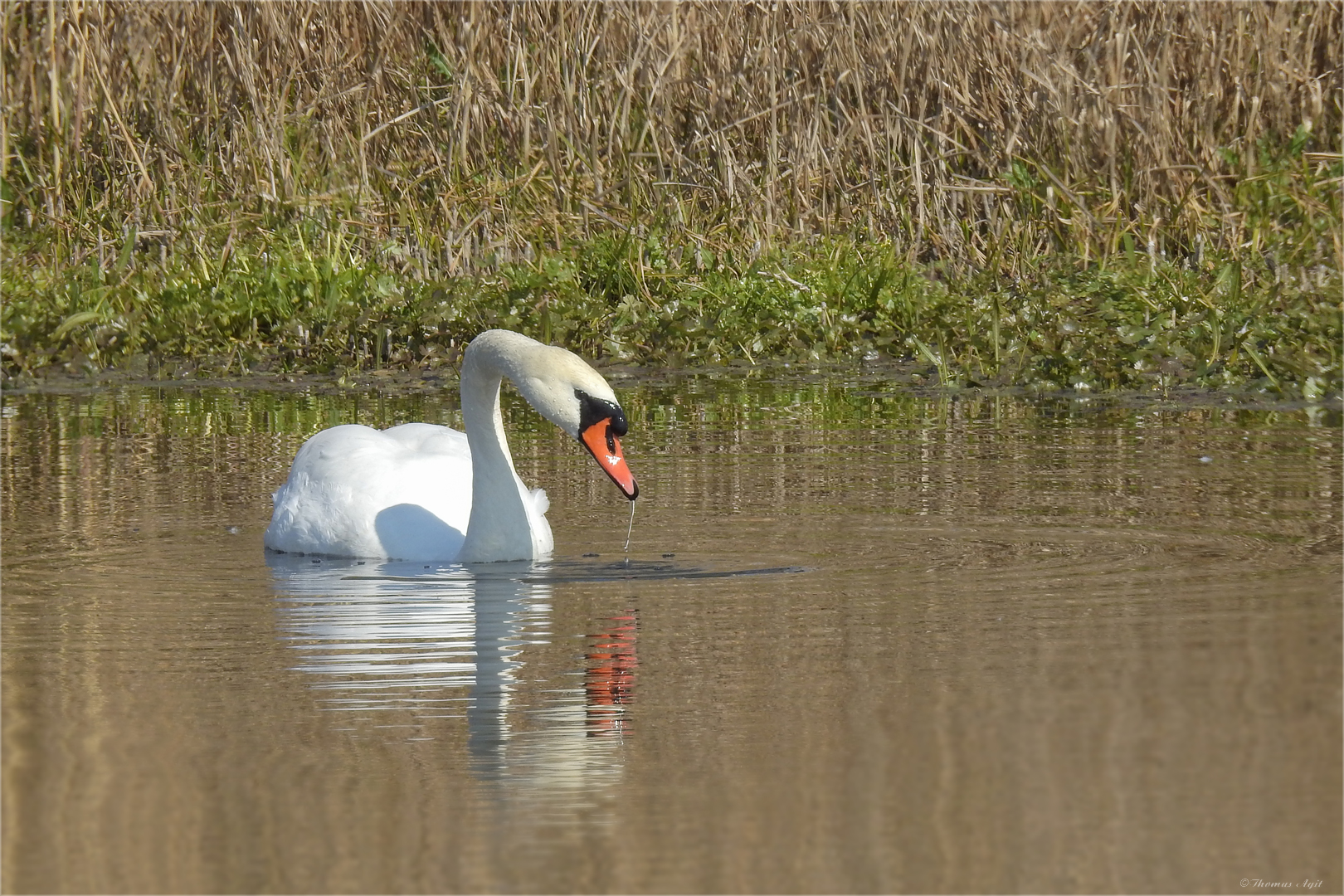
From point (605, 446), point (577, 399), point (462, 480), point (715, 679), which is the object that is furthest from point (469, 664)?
point (462, 480)

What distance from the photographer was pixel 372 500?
22.3ft

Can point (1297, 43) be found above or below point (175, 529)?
above

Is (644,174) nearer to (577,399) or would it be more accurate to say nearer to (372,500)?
(372,500)

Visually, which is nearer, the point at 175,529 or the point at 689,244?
the point at 175,529

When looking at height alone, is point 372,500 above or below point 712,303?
below

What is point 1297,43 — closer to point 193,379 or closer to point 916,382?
point 916,382

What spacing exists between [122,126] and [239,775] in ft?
27.9

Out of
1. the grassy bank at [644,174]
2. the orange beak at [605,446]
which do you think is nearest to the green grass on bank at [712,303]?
the grassy bank at [644,174]

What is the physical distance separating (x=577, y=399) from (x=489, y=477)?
18.5 inches

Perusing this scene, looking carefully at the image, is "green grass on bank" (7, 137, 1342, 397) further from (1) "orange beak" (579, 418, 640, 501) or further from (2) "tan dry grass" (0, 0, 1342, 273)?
(1) "orange beak" (579, 418, 640, 501)

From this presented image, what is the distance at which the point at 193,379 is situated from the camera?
10688mm

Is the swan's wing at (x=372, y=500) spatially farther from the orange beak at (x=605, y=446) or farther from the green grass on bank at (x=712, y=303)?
the green grass on bank at (x=712, y=303)

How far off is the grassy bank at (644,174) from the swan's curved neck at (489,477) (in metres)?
3.76

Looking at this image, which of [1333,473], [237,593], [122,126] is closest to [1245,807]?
[237,593]
